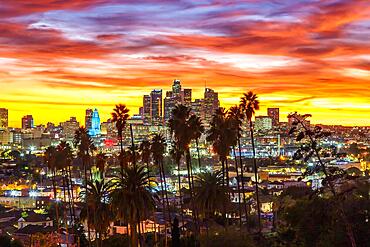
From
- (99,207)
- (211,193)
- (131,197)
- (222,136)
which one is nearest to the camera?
(131,197)

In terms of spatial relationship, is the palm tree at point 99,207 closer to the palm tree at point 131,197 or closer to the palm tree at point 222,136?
the palm tree at point 131,197

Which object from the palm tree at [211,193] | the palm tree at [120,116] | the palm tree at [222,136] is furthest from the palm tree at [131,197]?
the palm tree at [222,136]

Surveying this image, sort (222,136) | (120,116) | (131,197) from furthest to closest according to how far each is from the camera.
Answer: (222,136) < (120,116) < (131,197)

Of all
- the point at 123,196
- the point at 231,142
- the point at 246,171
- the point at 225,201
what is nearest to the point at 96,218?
the point at 123,196

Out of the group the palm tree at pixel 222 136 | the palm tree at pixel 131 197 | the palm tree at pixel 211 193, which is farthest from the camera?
the palm tree at pixel 222 136

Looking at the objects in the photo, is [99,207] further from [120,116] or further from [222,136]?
[222,136]

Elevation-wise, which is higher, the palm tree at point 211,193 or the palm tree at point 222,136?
the palm tree at point 222,136

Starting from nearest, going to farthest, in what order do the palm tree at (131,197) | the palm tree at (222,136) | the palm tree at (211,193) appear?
the palm tree at (131,197) < the palm tree at (211,193) < the palm tree at (222,136)

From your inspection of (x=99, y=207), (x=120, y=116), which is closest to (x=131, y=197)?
(x=99, y=207)

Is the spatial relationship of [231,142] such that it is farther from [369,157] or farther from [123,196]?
[369,157]

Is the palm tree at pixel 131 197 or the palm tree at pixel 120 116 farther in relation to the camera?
the palm tree at pixel 120 116

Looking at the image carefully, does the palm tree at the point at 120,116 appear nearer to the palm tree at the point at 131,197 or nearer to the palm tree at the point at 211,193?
the palm tree at the point at 211,193
